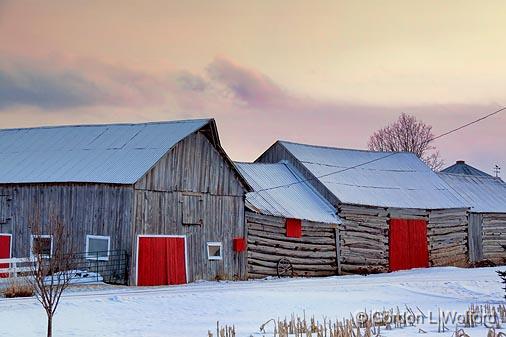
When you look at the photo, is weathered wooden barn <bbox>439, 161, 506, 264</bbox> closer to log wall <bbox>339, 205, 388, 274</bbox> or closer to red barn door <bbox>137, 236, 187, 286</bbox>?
log wall <bbox>339, 205, 388, 274</bbox>

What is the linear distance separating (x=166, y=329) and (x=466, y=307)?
11.0 m

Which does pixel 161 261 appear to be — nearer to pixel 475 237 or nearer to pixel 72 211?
pixel 72 211

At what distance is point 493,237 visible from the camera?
5666 centimetres

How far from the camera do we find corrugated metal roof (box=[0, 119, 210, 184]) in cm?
3775

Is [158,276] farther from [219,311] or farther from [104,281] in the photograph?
[219,311]

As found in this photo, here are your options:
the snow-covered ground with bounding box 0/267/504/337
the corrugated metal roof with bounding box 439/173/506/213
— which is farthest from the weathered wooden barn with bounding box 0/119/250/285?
the corrugated metal roof with bounding box 439/173/506/213

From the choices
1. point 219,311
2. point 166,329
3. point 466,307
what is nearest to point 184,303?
point 219,311

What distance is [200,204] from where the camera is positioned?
39812 mm

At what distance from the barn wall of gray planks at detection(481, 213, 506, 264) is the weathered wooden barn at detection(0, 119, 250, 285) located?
21171 millimetres

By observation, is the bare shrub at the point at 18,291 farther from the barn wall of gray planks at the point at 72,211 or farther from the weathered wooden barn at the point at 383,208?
the weathered wooden barn at the point at 383,208

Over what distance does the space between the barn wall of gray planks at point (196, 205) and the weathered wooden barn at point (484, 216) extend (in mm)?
20118

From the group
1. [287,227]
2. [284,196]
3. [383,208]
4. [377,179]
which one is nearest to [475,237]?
[377,179]

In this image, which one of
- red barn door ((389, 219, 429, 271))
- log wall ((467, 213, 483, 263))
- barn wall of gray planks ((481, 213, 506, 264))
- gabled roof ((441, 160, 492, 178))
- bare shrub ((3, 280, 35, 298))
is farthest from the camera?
gabled roof ((441, 160, 492, 178))

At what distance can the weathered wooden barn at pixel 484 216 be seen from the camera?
5541 centimetres
